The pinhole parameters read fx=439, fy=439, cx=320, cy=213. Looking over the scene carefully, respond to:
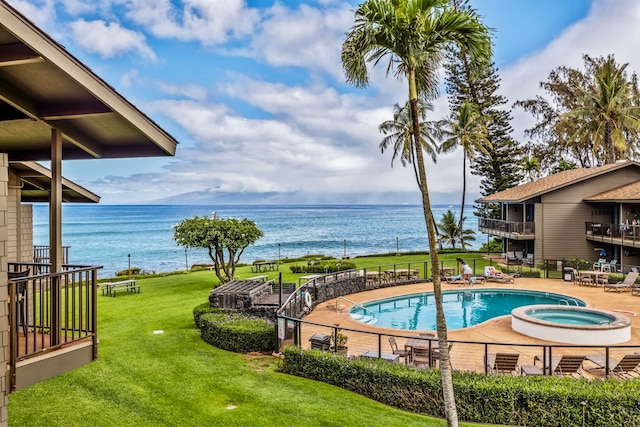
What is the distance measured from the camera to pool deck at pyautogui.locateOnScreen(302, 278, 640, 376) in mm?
11875

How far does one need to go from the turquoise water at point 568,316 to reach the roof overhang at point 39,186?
16303 millimetres

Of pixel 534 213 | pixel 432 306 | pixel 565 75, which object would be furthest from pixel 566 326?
pixel 565 75

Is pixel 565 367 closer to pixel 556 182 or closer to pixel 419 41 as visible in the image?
pixel 419 41

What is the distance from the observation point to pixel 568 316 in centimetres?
1584

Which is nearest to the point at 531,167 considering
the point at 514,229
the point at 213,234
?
the point at 514,229

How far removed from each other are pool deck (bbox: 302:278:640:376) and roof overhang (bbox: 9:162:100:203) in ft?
29.0

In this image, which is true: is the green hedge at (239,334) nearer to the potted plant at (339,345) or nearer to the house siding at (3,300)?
the potted plant at (339,345)

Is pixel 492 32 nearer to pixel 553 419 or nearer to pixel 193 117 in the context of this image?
pixel 553 419

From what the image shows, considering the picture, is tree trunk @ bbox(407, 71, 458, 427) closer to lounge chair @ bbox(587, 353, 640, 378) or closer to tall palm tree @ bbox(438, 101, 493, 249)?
lounge chair @ bbox(587, 353, 640, 378)

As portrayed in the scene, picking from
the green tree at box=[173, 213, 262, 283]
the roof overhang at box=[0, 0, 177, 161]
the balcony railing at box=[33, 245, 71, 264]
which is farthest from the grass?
the balcony railing at box=[33, 245, 71, 264]

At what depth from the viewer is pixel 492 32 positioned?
6.28 m

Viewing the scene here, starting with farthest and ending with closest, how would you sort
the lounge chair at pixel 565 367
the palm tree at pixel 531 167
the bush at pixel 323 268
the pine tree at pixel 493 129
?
the pine tree at pixel 493 129
the palm tree at pixel 531 167
the bush at pixel 323 268
the lounge chair at pixel 565 367

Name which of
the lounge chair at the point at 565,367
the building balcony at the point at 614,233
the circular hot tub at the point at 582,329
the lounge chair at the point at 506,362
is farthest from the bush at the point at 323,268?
the lounge chair at the point at 565,367

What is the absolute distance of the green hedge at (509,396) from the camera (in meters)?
7.68
